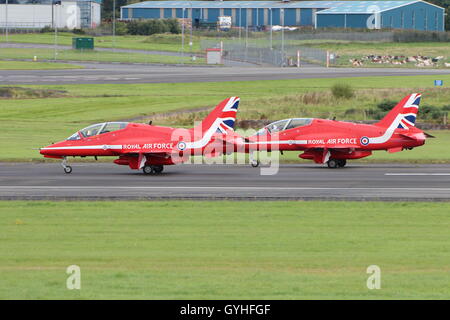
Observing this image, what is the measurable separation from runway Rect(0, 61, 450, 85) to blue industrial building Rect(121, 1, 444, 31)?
50288 mm

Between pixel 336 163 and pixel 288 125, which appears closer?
pixel 288 125

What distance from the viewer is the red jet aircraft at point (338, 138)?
1556 inches

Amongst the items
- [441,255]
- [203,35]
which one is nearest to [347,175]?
[441,255]

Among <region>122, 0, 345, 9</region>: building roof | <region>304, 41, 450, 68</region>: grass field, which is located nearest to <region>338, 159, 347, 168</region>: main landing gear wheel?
<region>304, 41, 450, 68</region>: grass field

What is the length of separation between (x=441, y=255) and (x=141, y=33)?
164m

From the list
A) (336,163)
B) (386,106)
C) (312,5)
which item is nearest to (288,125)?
(336,163)

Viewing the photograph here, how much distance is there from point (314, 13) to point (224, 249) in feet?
526

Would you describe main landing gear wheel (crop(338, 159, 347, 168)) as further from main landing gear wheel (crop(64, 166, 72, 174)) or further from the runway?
the runway

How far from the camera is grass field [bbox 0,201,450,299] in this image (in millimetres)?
16719

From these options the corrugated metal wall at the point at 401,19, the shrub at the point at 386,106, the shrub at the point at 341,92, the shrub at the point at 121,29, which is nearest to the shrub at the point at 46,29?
the shrub at the point at 121,29

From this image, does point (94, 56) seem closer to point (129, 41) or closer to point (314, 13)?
point (129, 41)

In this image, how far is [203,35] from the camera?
175125mm

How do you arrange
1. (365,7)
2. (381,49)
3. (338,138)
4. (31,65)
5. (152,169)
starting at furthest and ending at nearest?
(365,7) → (381,49) → (31,65) → (338,138) → (152,169)

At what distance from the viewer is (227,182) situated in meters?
35.0
